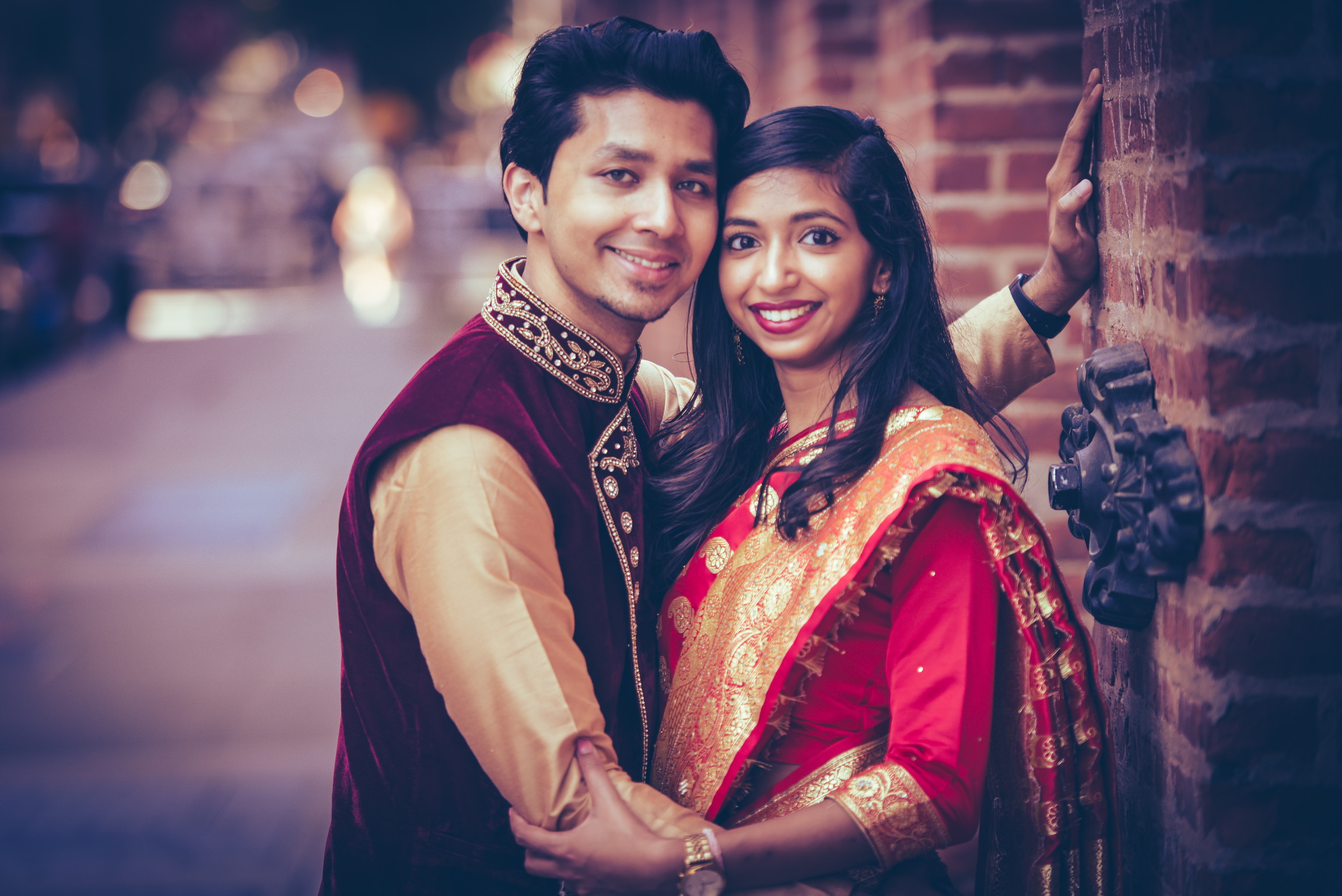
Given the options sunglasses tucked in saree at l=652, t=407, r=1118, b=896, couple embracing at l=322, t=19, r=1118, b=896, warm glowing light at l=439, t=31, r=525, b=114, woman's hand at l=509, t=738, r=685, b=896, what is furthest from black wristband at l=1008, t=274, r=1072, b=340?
warm glowing light at l=439, t=31, r=525, b=114

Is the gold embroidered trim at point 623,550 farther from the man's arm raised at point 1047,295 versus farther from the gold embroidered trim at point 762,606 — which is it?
the man's arm raised at point 1047,295

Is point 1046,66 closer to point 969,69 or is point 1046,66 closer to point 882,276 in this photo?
point 969,69

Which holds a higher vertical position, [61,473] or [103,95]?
[103,95]

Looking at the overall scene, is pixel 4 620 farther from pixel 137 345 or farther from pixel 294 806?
pixel 137 345

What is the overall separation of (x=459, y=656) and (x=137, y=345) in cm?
1183

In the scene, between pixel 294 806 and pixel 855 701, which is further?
pixel 294 806

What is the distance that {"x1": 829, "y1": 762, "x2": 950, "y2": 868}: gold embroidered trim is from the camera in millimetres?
1570

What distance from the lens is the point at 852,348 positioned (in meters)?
2.00

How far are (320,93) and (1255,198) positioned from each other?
201ft

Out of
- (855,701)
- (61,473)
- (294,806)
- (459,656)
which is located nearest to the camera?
(459,656)

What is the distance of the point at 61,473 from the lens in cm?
729

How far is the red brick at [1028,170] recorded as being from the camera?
268cm

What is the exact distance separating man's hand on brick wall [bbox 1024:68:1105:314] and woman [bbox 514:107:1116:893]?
219 mm

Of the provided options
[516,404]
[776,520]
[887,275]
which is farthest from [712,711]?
[887,275]
